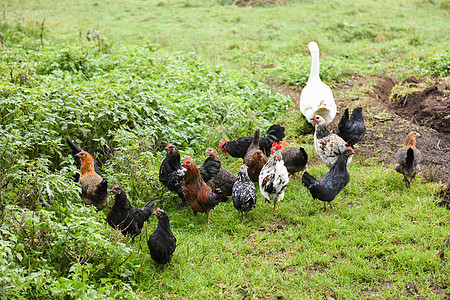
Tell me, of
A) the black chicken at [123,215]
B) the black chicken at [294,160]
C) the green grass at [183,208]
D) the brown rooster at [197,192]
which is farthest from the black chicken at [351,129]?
the black chicken at [123,215]

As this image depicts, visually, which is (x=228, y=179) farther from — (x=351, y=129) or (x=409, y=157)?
(x=409, y=157)

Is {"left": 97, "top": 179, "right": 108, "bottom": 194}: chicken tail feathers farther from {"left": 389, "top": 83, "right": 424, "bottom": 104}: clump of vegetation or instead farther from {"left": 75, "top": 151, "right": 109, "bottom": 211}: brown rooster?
{"left": 389, "top": 83, "right": 424, "bottom": 104}: clump of vegetation

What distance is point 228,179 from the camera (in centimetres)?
675

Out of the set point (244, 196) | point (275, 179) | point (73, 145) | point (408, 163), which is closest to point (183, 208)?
point (244, 196)

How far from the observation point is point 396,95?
10430mm

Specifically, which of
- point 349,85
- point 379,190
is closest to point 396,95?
point 349,85

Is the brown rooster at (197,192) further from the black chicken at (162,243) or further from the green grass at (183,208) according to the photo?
the black chicken at (162,243)

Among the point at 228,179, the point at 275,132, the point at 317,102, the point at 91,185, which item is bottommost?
the point at 228,179

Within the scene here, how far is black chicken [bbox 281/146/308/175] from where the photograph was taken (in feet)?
22.9

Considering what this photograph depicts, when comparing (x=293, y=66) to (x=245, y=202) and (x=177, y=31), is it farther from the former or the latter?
(x=245, y=202)

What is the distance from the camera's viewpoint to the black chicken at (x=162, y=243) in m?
4.93

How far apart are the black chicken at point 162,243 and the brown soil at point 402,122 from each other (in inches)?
174

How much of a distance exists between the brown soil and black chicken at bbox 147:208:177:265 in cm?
442

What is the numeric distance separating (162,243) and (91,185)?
67.6 inches
